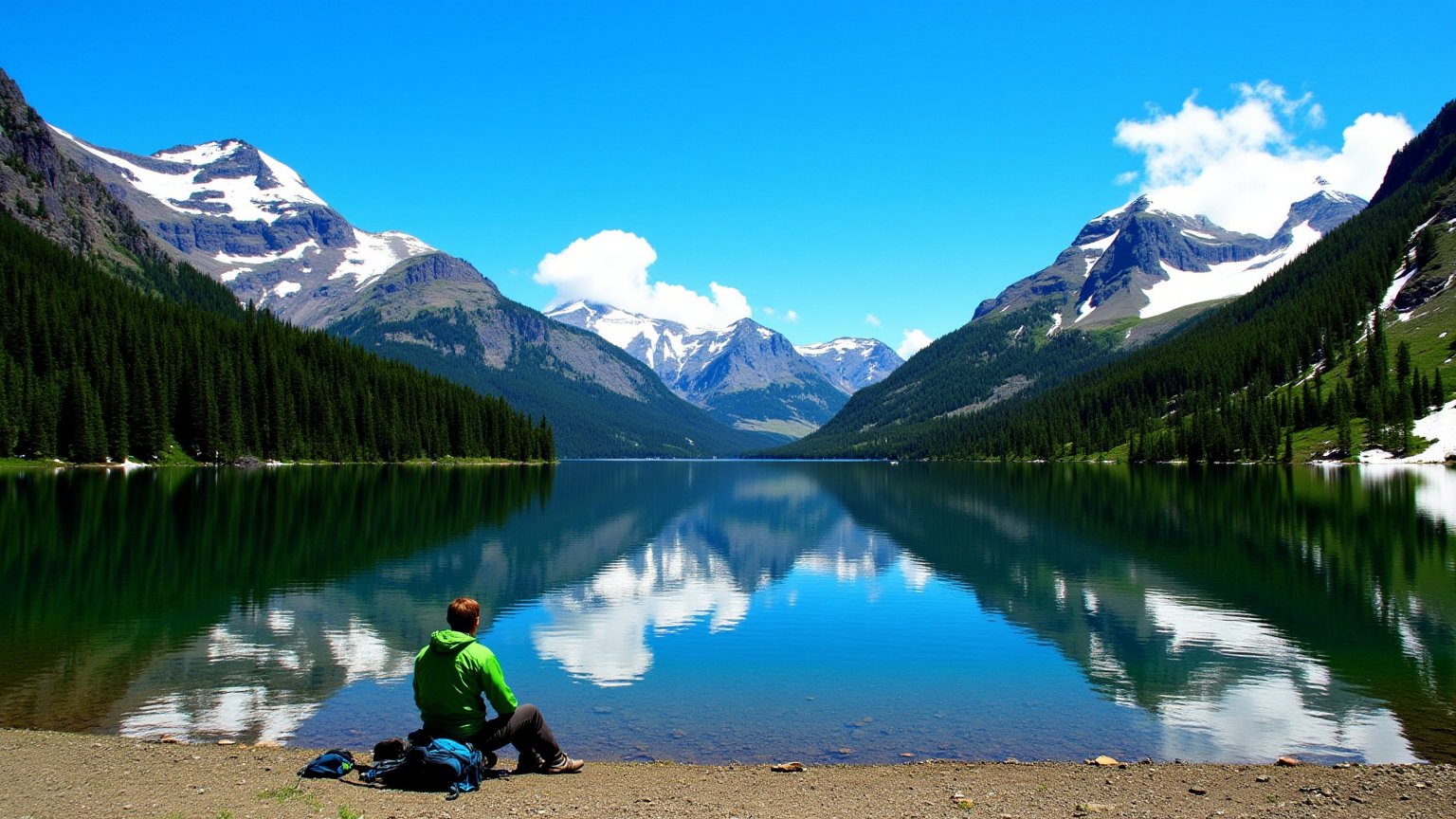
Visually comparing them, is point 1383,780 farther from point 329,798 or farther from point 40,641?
point 40,641

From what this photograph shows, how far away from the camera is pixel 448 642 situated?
14.0 meters

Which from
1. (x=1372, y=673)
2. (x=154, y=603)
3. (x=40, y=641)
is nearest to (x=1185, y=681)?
(x=1372, y=673)

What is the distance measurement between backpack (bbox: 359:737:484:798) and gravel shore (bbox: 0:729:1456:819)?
0.27 meters

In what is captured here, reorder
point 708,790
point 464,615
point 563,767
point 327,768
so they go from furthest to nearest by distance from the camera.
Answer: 1. point 563,767
2. point 708,790
3. point 464,615
4. point 327,768

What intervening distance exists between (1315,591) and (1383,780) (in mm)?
23369

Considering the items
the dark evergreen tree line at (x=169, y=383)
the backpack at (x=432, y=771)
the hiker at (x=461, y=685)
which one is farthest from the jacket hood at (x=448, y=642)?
the dark evergreen tree line at (x=169, y=383)

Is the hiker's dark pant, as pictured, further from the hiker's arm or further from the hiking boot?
the hiker's arm

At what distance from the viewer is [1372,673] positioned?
74.1ft

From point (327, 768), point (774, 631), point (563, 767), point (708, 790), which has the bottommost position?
point (774, 631)

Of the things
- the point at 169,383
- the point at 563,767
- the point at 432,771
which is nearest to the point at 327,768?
the point at 432,771

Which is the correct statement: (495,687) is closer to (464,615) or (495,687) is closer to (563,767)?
(464,615)

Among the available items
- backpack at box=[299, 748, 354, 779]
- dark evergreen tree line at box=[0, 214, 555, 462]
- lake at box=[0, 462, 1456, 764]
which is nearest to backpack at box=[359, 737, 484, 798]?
backpack at box=[299, 748, 354, 779]

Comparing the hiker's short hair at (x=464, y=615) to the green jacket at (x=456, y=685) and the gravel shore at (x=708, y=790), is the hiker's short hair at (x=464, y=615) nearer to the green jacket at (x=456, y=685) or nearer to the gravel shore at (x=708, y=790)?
the green jacket at (x=456, y=685)

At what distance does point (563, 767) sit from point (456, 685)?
2.56 meters
